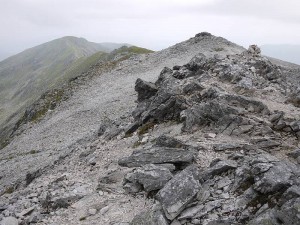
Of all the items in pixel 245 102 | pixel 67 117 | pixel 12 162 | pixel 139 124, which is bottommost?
pixel 12 162

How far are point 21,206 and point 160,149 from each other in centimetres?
958

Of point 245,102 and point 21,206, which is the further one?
point 245,102

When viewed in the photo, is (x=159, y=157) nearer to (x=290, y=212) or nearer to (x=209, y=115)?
(x=209, y=115)

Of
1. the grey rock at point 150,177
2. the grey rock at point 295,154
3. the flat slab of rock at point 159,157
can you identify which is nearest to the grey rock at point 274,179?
the grey rock at point 295,154

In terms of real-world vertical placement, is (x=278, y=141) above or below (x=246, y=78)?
below

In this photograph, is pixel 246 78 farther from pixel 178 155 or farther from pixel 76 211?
pixel 76 211

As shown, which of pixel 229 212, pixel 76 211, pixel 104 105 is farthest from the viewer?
pixel 104 105

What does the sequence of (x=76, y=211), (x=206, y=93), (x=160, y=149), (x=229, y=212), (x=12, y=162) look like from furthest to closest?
(x=12, y=162)
(x=206, y=93)
(x=160, y=149)
(x=76, y=211)
(x=229, y=212)

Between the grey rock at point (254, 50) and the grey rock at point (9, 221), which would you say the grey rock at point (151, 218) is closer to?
the grey rock at point (9, 221)

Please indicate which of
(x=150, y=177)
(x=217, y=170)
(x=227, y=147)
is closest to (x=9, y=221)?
(x=150, y=177)

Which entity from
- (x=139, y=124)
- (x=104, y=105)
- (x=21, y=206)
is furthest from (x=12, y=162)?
(x=21, y=206)

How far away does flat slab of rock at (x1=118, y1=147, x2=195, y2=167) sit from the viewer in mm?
19906

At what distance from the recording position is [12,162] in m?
46.5

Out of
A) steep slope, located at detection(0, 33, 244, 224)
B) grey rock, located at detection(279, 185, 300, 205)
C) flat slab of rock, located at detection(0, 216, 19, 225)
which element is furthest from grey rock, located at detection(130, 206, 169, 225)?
flat slab of rock, located at detection(0, 216, 19, 225)
